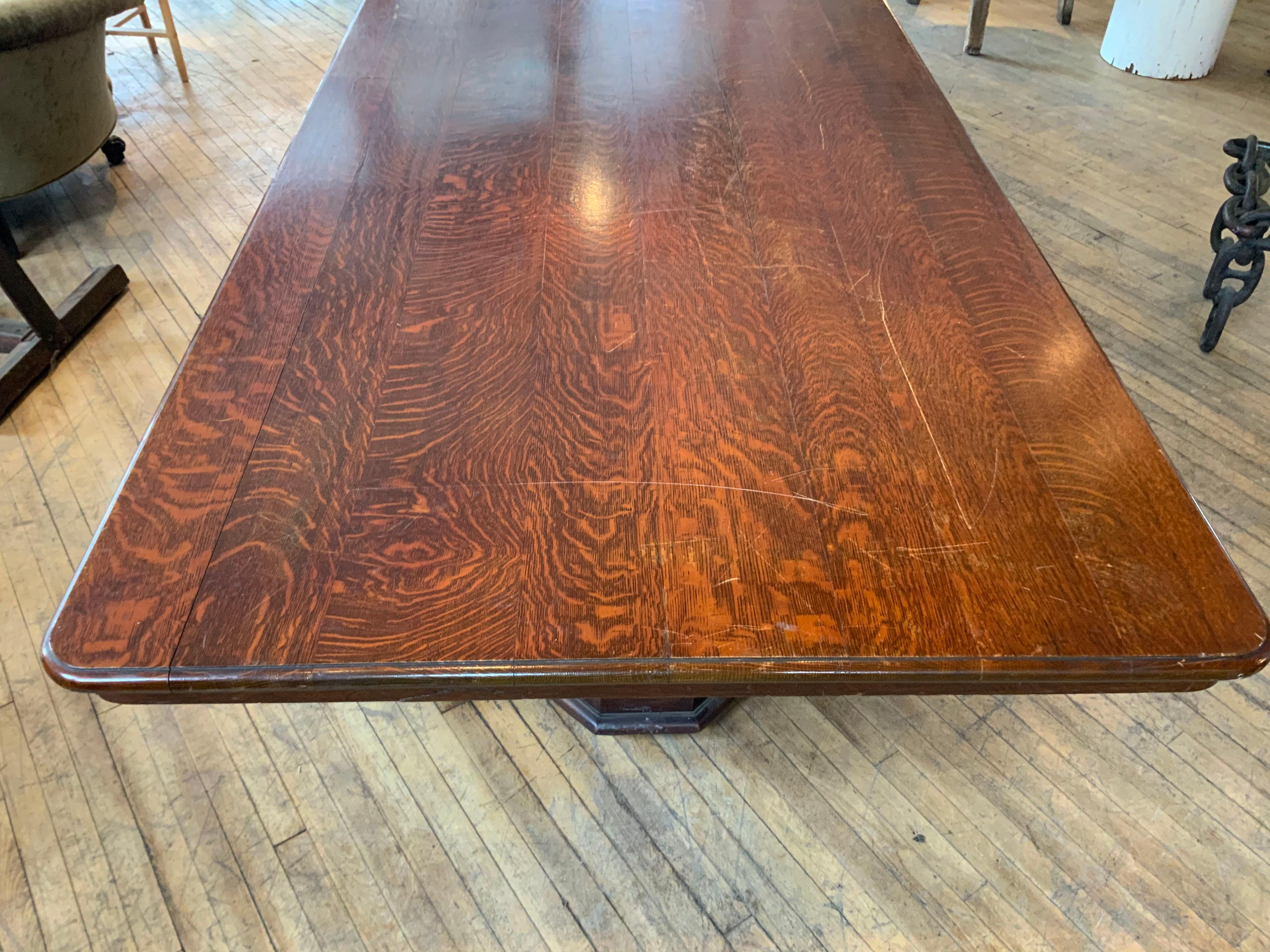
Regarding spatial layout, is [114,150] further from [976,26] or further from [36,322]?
[976,26]

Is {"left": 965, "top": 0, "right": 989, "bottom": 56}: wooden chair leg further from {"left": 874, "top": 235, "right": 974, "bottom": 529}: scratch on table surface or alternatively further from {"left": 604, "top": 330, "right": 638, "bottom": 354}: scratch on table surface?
{"left": 604, "top": 330, "right": 638, "bottom": 354}: scratch on table surface

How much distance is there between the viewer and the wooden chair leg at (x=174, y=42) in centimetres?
304

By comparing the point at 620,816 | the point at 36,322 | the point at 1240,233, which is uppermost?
the point at 1240,233

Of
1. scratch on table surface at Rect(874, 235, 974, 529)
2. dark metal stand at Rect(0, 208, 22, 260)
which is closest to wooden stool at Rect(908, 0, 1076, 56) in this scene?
scratch on table surface at Rect(874, 235, 974, 529)

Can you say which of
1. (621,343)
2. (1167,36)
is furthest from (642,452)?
(1167,36)

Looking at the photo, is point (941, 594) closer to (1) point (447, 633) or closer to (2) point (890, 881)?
(1) point (447, 633)

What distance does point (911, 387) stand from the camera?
1095 millimetres

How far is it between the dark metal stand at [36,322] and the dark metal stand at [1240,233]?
267 centimetres

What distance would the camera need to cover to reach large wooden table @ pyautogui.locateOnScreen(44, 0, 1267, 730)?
0.83 metres

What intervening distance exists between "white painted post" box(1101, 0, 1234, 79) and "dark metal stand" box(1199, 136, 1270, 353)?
4.09 ft

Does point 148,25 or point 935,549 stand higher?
point 935,549

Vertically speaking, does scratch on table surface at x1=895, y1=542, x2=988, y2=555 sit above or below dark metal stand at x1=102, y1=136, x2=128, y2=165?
above

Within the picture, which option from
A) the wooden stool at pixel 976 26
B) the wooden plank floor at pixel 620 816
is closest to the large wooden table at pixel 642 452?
the wooden plank floor at pixel 620 816

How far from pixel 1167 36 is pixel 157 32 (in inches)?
138
